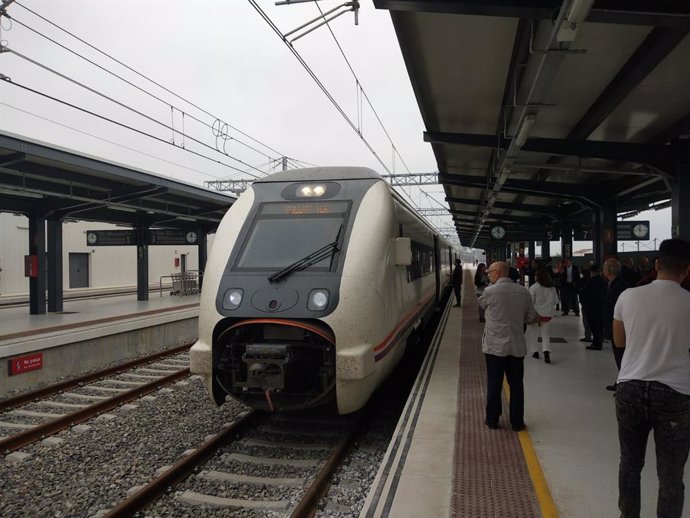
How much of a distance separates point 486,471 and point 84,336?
30.4 ft

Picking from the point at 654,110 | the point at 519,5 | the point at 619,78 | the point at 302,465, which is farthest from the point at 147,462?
the point at 654,110

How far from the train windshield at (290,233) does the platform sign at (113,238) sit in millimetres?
15678

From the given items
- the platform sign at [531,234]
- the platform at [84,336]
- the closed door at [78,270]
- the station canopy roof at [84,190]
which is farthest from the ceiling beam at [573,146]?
the closed door at [78,270]

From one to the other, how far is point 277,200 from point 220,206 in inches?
536

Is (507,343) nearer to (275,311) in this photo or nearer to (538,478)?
(538,478)

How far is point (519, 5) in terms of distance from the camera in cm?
449

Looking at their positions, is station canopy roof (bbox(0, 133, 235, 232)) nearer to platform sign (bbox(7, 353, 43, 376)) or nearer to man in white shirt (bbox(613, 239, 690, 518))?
platform sign (bbox(7, 353, 43, 376))

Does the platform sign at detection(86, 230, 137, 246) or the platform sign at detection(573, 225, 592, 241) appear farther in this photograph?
the platform sign at detection(573, 225, 592, 241)

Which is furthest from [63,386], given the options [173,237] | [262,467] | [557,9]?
[173,237]

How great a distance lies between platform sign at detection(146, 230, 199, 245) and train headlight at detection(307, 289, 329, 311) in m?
17.6

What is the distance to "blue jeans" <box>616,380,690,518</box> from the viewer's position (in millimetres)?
2787

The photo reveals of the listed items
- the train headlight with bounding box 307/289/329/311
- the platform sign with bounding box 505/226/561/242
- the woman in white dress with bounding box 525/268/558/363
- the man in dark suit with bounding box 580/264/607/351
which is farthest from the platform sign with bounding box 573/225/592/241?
the train headlight with bounding box 307/289/329/311

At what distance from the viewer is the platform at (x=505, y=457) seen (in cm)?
350

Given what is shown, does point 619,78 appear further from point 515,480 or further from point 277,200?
point 515,480
